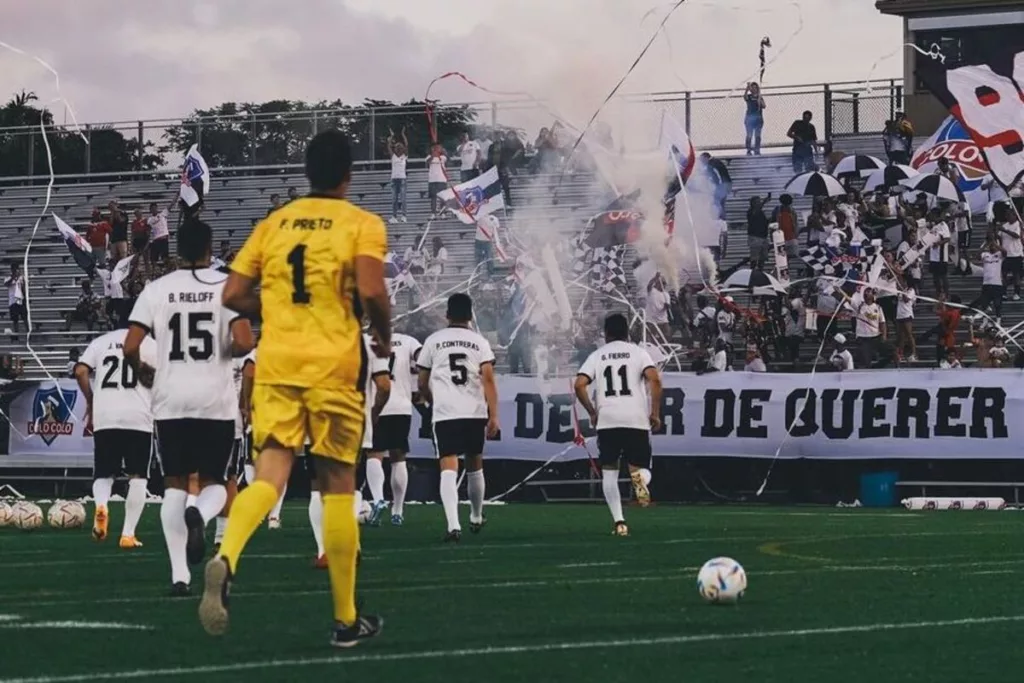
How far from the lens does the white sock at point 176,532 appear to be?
461 inches

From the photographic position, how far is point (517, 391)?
2816 centimetres

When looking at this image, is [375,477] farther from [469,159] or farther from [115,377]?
[469,159]

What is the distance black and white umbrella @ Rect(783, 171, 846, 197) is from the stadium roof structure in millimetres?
14698

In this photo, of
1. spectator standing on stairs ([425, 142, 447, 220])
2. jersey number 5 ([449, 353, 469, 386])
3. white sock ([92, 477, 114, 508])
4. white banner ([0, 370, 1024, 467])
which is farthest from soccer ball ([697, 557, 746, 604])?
spectator standing on stairs ([425, 142, 447, 220])

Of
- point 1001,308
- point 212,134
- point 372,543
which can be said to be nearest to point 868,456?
point 1001,308

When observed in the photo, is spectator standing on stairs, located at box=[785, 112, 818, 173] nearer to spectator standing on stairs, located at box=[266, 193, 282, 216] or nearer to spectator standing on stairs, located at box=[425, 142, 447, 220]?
spectator standing on stairs, located at box=[425, 142, 447, 220]

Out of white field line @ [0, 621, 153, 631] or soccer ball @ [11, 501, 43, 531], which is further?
soccer ball @ [11, 501, 43, 531]

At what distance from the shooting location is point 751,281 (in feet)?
97.6

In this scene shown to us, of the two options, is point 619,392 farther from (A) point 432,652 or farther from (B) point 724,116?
(B) point 724,116

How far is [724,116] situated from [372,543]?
22.5 metres

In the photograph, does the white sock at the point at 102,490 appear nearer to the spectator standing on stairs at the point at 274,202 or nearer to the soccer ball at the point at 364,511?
the soccer ball at the point at 364,511

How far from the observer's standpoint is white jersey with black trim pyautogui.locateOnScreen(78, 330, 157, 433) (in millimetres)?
17156

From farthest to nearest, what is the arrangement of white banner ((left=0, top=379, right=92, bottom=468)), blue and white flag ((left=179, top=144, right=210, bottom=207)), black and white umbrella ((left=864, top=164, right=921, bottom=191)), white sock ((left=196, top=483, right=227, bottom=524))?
blue and white flag ((left=179, top=144, right=210, bottom=207)) < black and white umbrella ((left=864, top=164, right=921, bottom=191)) < white banner ((left=0, top=379, right=92, bottom=468)) < white sock ((left=196, top=483, right=227, bottom=524))

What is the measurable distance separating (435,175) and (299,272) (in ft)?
93.7
